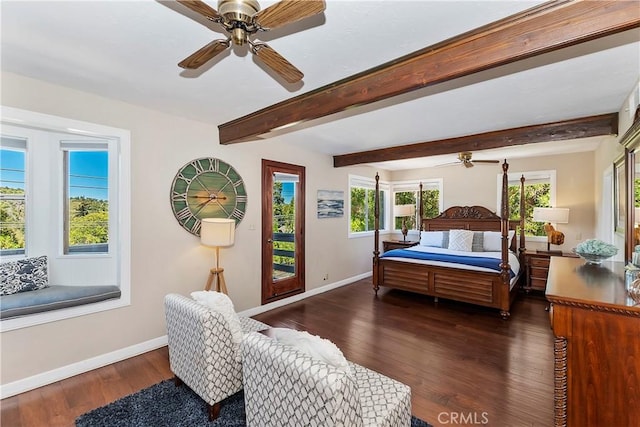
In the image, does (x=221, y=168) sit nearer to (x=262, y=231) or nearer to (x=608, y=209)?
(x=262, y=231)

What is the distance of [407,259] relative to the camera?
4.92 meters

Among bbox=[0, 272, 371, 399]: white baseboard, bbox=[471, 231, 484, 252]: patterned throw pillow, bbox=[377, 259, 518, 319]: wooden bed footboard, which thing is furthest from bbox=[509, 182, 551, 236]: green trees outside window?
bbox=[0, 272, 371, 399]: white baseboard

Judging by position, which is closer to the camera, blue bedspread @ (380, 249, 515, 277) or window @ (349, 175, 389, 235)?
blue bedspread @ (380, 249, 515, 277)

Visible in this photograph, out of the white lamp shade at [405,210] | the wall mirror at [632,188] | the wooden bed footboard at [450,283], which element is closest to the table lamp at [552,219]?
the wooden bed footboard at [450,283]

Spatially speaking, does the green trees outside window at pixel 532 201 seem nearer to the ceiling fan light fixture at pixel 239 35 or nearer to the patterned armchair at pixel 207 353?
the patterned armchair at pixel 207 353

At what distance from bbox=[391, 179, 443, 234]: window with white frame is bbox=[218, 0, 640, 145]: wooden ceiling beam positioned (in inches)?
182

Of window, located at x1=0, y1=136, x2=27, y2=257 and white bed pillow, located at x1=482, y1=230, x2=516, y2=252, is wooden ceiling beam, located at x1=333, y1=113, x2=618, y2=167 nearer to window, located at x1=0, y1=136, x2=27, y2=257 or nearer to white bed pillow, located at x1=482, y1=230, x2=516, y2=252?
white bed pillow, located at x1=482, y1=230, x2=516, y2=252

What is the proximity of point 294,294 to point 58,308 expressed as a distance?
297 centimetres

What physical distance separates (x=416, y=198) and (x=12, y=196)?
7104mm

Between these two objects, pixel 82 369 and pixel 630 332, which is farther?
pixel 82 369

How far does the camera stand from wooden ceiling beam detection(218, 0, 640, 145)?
141 centimetres

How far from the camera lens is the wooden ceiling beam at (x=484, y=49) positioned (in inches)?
55.6

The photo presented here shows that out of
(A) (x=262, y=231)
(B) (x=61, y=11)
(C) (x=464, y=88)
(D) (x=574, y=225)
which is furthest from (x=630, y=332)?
(D) (x=574, y=225)

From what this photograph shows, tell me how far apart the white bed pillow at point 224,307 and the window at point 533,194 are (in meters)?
5.73
